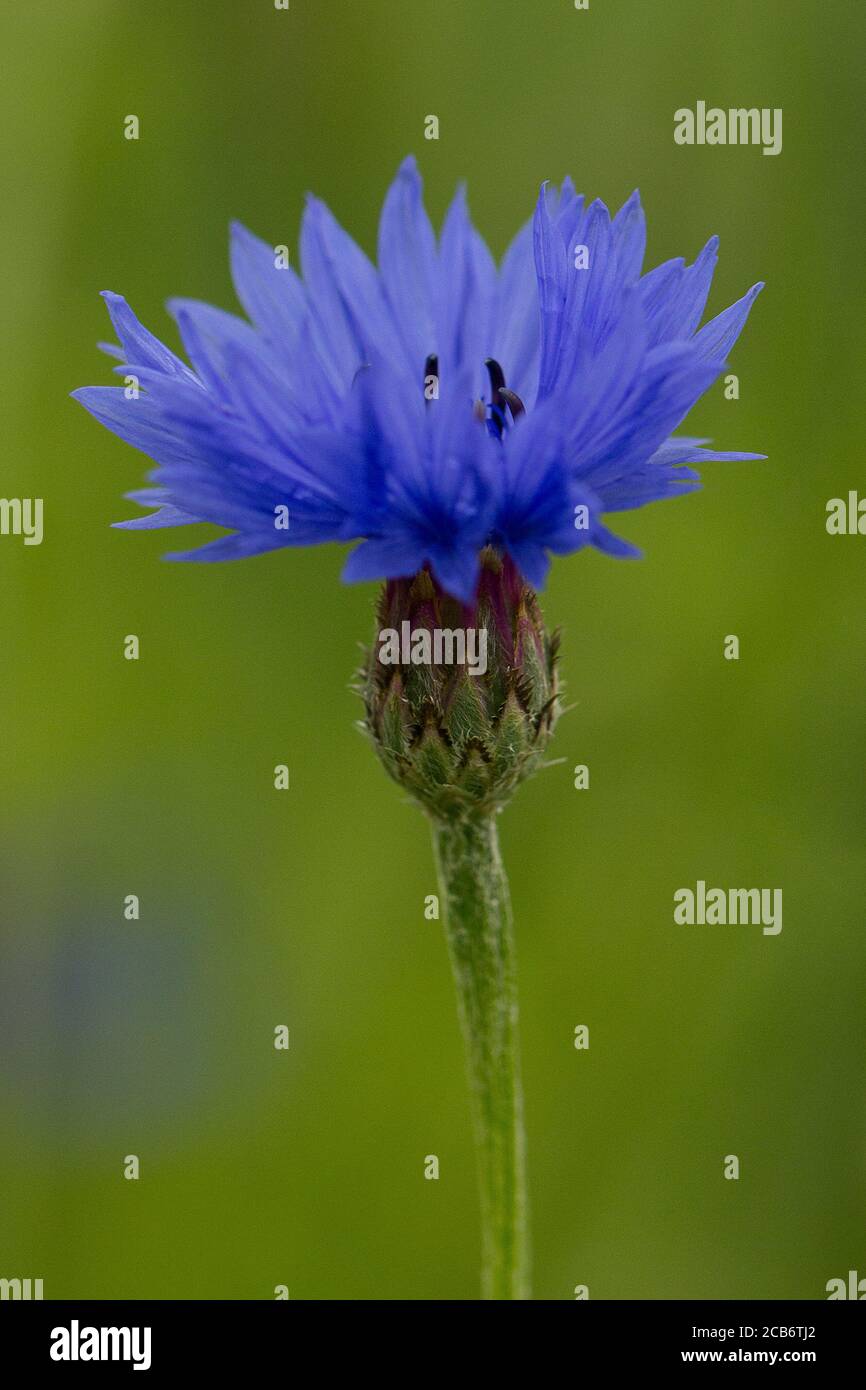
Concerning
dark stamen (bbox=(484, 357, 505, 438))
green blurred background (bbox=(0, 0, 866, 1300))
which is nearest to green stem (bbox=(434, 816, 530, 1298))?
dark stamen (bbox=(484, 357, 505, 438))

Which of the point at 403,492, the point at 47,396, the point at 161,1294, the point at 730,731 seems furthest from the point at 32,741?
the point at 403,492

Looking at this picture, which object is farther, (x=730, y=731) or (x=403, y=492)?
(x=730, y=731)

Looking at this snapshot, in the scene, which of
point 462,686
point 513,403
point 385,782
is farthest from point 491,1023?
point 385,782

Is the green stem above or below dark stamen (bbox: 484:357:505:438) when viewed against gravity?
below

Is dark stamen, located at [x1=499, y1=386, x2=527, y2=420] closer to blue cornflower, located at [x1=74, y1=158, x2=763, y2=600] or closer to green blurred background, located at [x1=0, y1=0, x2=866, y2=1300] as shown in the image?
blue cornflower, located at [x1=74, y1=158, x2=763, y2=600]

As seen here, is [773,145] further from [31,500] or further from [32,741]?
[32,741]
